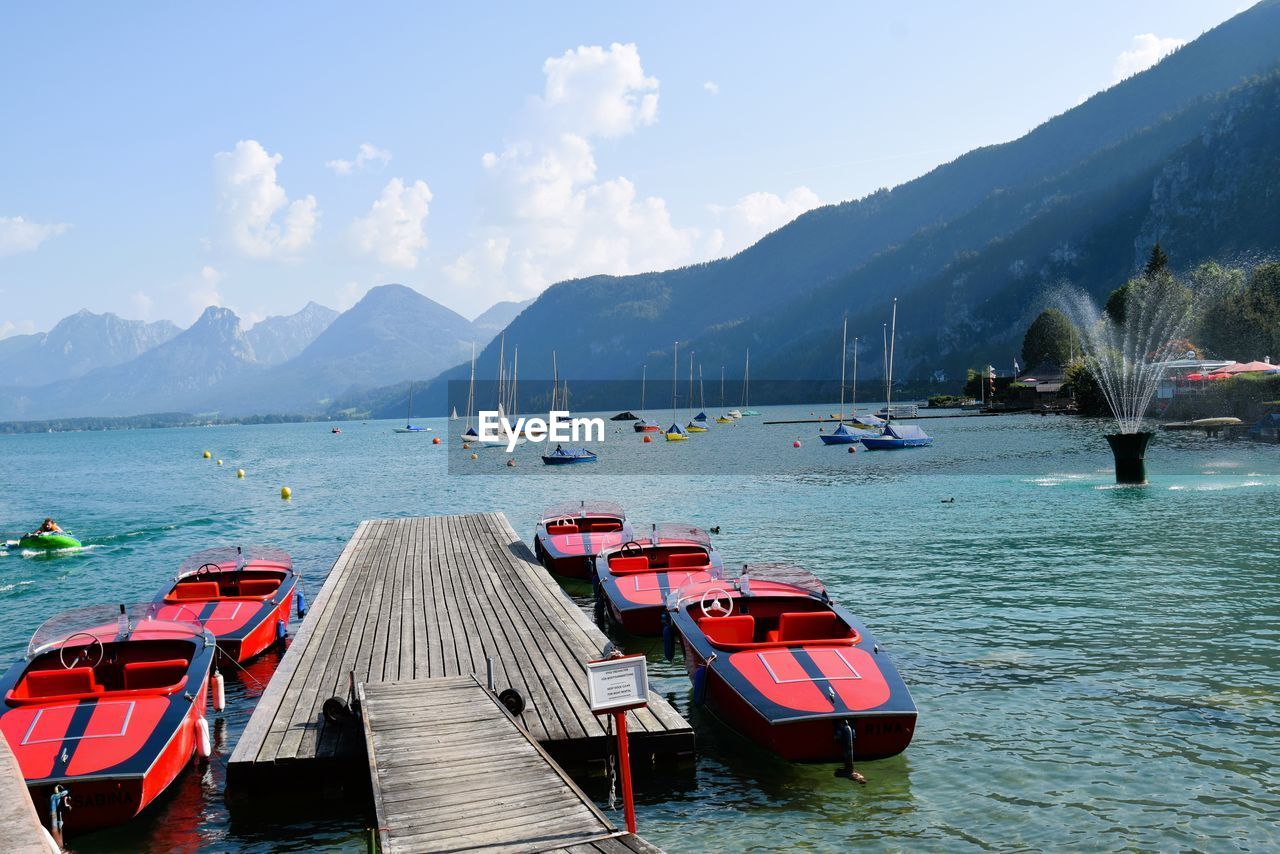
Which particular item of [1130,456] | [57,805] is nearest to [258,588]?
[57,805]

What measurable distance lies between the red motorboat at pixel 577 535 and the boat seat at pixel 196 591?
380 inches

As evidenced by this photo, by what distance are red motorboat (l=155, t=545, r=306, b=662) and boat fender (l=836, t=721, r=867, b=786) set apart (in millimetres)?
12649

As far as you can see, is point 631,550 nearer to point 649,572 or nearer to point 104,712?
point 649,572

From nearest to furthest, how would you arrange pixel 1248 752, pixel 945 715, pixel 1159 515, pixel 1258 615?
pixel 1248 752 → pixel 945 715 → pixel 1258 615 → pixel 1159 515

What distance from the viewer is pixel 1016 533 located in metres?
37.6

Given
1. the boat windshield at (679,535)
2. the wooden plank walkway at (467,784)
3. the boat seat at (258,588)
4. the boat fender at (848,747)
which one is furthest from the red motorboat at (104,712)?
the boat windshield at (679,535)

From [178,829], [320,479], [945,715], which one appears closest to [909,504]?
[945,715]

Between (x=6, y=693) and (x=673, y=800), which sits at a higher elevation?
(x=6, y=693)

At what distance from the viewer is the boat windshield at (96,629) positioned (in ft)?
53.4

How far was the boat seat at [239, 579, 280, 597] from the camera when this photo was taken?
2431cm

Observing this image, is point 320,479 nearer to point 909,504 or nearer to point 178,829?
point 909,504

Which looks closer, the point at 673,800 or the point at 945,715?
the point at 673,800

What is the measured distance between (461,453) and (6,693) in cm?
10929

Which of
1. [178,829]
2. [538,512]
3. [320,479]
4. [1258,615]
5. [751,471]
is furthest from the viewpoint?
[320,479]
